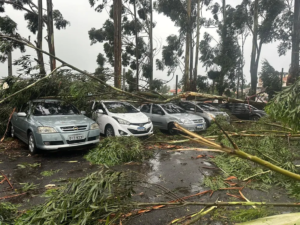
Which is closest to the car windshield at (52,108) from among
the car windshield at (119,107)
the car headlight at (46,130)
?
the car headlight at (46,130)

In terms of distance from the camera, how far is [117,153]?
6.11 m

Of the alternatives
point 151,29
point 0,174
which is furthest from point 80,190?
point 151,29

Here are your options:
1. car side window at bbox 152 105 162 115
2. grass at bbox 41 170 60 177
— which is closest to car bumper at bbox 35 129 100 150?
grass at bbox 41 170 60 177

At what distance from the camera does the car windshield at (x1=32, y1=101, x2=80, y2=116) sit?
6817 mm

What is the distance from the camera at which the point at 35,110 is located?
683 cm

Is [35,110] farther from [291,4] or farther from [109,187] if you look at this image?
[291,4]

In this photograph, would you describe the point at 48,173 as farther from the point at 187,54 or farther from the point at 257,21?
the point at 257,21

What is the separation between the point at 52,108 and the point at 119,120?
223 centimetres

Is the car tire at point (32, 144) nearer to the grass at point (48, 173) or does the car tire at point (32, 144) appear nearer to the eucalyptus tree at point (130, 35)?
the grass at point (48, 173)

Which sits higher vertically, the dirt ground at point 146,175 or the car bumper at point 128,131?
the car bumper at point 128,131

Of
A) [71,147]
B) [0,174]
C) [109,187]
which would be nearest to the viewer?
[109,187]

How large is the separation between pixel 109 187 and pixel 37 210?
834 mm

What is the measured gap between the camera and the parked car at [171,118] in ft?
31.3

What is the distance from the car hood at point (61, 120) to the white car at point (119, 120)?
1.40 metres
